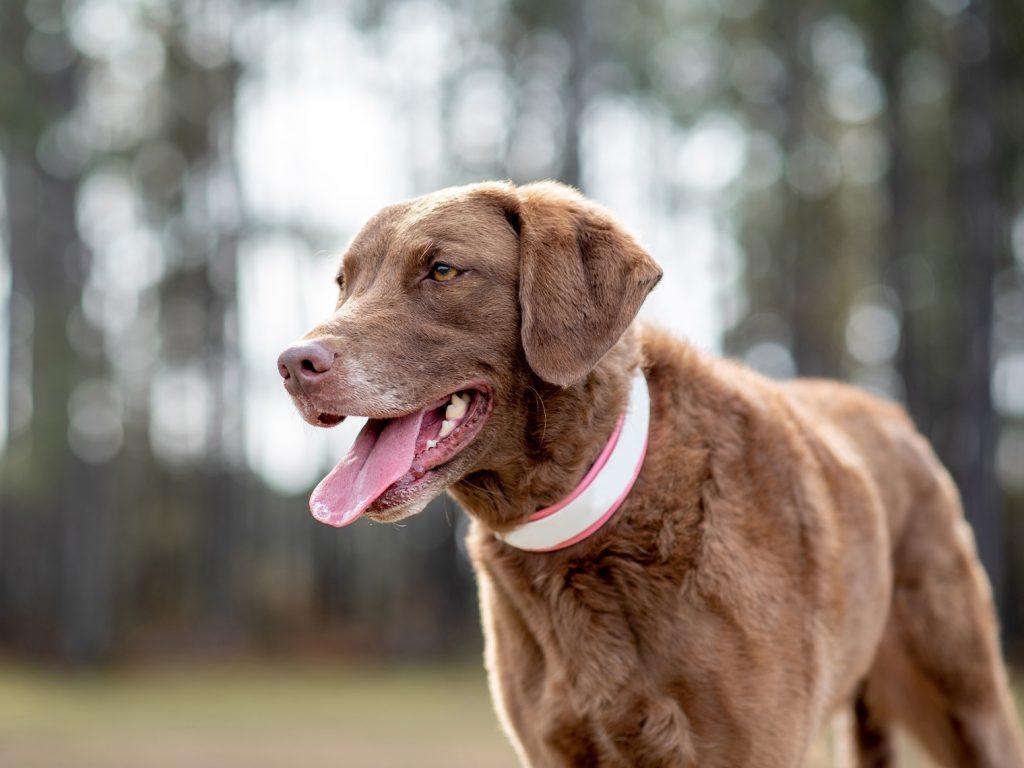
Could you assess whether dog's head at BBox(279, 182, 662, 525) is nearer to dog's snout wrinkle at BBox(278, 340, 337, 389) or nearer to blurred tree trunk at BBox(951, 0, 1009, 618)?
dog's snout wrinkle at BBox(278, 340, 337, 389)

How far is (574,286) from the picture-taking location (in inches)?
130

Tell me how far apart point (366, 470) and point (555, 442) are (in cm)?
60

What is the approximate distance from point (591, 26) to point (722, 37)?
4314mm

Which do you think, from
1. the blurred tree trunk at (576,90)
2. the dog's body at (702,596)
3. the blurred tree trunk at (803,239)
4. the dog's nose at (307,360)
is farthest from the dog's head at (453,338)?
the blurred tree trunk at (803,239)

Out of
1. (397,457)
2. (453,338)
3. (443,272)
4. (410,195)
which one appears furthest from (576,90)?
(397,457)

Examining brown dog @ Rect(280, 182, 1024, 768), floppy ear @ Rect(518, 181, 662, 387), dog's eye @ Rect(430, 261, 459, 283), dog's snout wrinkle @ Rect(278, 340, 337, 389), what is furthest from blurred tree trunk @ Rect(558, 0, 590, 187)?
dog's snout wrinkle @ Rect(278, 340, 337, 389)

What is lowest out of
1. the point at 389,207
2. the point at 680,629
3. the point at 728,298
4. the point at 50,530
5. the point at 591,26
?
the point at 50,530

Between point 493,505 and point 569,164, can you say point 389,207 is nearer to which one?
point 493,505

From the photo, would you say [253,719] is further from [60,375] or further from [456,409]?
[456,409]

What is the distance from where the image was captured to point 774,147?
22.4m

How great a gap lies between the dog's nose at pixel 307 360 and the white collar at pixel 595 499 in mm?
843

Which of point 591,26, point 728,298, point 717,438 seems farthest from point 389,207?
point 728,298

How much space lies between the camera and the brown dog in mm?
3176

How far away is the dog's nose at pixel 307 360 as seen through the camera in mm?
3043
